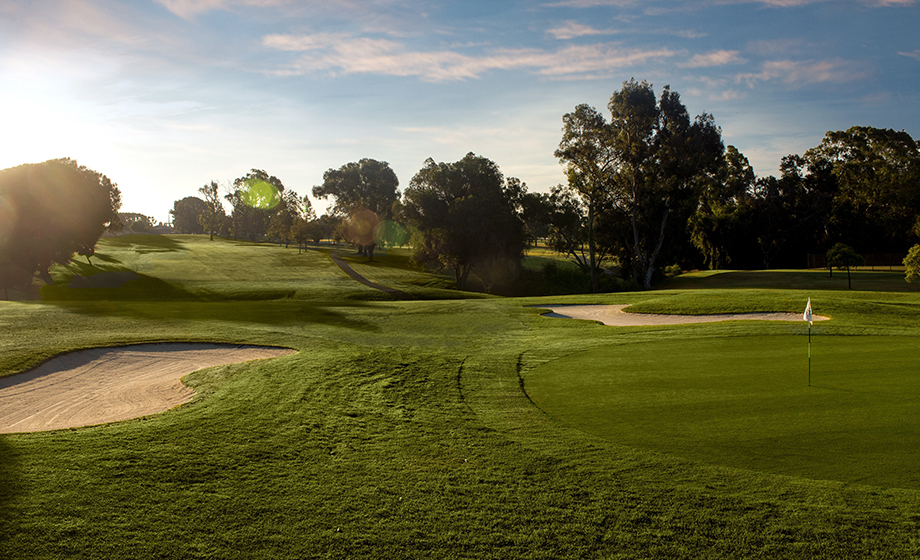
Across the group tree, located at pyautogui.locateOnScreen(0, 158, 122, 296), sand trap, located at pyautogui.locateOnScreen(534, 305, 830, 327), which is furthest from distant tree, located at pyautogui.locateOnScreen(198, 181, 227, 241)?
sand trap, located at pyautogui.locateOnScreen(534, 305, 830, 327)

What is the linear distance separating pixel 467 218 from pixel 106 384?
154 ft

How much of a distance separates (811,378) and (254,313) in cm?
2242

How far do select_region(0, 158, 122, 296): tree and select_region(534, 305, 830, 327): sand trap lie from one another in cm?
4160

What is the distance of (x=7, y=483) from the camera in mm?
5910

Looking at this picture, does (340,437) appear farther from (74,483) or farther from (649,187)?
(649,187)

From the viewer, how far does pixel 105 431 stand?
7.84 m

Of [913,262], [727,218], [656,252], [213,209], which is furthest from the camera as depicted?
[213,209]

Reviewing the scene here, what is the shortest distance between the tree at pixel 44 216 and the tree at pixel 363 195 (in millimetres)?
37869

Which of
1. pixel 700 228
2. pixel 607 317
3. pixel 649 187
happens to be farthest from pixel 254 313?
pixel 700 228

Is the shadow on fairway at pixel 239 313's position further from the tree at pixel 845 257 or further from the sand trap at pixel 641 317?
the tree at pixel 845 257

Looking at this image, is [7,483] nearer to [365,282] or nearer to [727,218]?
[365,282]

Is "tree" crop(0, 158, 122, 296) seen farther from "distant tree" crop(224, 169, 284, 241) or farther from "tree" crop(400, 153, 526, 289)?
"distant tree" crop(224, 169, 284, 241)

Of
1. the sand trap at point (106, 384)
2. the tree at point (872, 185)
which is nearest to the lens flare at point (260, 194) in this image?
the tree at point (872, 185)

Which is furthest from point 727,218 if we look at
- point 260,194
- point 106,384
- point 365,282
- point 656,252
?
point 260,194
